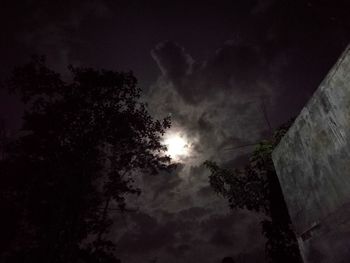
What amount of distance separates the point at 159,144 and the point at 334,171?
42.8ft

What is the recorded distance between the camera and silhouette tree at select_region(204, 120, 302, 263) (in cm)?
1402

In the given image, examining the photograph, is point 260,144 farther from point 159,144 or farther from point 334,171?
point 334,171

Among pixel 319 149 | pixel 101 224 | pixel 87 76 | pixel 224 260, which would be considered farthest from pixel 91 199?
pixel 319 149

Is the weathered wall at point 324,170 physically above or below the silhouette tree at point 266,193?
below

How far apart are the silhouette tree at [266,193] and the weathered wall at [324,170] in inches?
273

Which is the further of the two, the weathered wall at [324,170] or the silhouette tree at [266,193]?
the silhouette tree at [266,193]

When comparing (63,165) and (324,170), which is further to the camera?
(63,165)

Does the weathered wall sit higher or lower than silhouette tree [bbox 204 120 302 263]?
lower

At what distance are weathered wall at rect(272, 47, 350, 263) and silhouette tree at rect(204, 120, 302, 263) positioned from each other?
273 inches

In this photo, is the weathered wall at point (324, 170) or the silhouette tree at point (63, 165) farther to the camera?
the silhouette tree at point (63, 165)

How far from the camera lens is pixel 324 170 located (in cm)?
589

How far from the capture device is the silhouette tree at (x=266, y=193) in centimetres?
1402

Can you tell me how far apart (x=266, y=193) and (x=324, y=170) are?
9716mm

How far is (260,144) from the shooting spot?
1459cm
